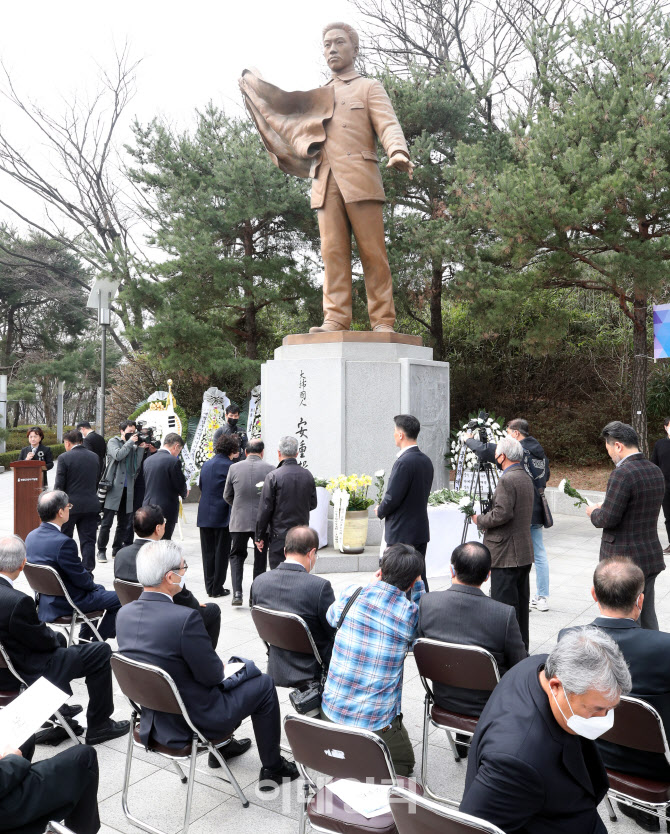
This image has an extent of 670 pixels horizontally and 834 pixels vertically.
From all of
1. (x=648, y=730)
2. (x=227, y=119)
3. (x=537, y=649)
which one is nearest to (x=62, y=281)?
(x=227, y=119)

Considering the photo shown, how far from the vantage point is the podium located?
302 inches

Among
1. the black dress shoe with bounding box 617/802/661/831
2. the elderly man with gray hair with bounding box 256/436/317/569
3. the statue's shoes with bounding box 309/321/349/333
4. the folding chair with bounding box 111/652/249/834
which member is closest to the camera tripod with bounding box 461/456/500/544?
the elderly man with gray hair with bounding box 256/436/317/569

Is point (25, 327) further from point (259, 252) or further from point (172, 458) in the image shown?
point (172, 458)

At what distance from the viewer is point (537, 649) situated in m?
4.49

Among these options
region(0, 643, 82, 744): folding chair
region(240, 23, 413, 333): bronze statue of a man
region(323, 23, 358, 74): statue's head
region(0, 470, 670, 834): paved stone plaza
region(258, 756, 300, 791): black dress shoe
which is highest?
region(323, 23, 358, 74): statue's head

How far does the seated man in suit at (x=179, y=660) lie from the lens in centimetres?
262

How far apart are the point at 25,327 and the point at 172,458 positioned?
24.0m

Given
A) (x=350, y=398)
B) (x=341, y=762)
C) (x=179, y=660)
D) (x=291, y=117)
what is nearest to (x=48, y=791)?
(x=179, y=660)

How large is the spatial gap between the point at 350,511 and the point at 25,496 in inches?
150

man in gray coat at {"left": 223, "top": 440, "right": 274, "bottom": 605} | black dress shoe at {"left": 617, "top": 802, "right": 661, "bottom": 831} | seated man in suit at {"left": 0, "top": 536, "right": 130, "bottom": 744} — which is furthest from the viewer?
man in gray coat at {"left": 223, "top": 440, "right": 274, "bottom": 605}

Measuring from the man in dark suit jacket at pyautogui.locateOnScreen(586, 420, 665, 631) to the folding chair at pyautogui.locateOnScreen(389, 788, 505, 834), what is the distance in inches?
102

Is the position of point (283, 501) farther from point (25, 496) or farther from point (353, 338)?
point (25, 496)

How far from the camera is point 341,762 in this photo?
6.91 feet

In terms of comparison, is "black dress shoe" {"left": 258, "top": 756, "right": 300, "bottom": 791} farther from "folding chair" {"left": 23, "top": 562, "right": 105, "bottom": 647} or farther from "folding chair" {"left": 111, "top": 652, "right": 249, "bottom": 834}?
"folding chair" {"left": 23, "top": 562, "right": 105, "bottom": 647}
